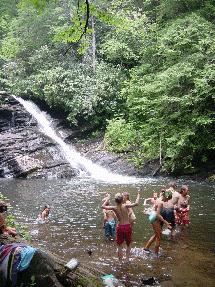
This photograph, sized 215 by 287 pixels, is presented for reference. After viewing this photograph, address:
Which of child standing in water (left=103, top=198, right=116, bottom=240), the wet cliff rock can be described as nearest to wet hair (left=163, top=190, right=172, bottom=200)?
child standing in water (left=103, top=198, right=116, bottom=240)

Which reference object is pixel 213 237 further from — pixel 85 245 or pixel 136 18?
pixel 136 18

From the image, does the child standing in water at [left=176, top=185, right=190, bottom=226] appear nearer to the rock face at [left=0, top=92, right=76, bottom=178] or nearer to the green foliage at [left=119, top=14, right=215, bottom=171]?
the green foliage at [left=119, top=14, right=215, bottom=171]

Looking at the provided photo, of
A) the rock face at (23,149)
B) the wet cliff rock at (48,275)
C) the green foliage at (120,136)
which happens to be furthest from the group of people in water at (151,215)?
the green foliage at (120,136)

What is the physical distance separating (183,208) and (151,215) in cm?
326

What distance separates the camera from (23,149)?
99.6ft

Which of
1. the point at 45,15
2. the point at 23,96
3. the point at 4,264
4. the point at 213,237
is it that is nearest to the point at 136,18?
the point at 45,15

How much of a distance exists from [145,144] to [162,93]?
3.78 m

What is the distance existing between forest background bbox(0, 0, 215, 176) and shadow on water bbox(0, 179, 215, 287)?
4.82 metres

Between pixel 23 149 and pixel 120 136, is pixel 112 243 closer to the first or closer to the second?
pixel 120 136

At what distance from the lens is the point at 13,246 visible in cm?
598

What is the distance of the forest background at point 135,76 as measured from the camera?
24844mm

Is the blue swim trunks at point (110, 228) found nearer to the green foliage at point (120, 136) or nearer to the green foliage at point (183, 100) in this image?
the green foliage at point (183, 100)

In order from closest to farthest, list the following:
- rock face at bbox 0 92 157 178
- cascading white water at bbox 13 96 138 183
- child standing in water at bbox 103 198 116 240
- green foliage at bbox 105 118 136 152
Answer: child standing in water at bbox 103 198 116 240 < cascading white water at bbox 13 96 138 183 < rock face at bbox 0 92 157 178 < green foliage at bbox 105 118 136 152

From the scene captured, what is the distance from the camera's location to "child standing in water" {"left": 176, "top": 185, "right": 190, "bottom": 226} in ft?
42.0
